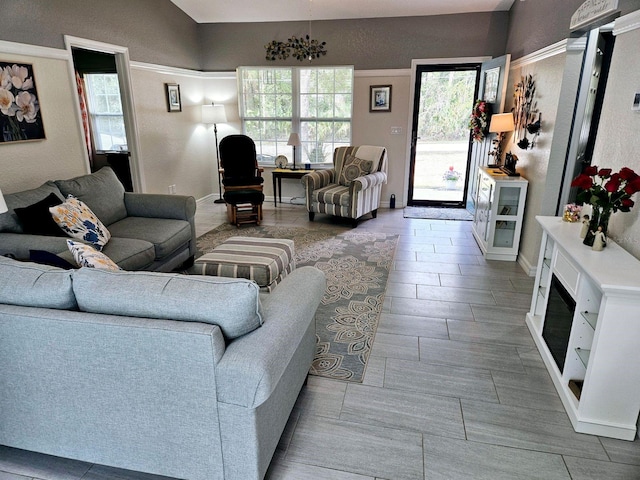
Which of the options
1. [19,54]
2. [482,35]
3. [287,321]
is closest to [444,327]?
[287,321]

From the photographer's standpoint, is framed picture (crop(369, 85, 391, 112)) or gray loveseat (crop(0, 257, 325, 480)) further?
framed picture (crop(369, 85, 391, 112))

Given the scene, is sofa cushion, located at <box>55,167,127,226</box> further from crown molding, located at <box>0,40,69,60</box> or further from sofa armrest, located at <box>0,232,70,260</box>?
crown molding, located at <box>0,40,69,60</box>

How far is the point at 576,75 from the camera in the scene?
11.0ft

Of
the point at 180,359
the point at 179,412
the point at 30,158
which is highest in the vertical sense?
the point at 30,158

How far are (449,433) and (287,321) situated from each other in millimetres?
1043

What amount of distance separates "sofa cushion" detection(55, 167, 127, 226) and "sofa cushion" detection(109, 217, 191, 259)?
0.10 metres

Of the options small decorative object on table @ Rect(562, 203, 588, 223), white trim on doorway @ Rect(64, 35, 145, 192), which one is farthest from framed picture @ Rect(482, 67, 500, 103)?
white trim on doorway @ Rect(64, 35, 145, 192)

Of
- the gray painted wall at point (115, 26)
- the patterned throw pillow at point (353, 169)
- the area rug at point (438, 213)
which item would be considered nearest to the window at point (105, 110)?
the gray painted wall at point (115, 26)

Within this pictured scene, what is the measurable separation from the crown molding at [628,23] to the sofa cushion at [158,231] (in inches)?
138

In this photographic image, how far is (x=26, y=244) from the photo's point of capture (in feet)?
9.08

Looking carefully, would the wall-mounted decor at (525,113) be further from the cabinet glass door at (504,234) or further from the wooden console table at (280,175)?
the wooden console table at (280,175)

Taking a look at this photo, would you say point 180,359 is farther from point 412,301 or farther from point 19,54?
point 19,54

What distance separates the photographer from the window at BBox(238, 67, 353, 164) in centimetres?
640

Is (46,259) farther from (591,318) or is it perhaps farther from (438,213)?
(438,213)
